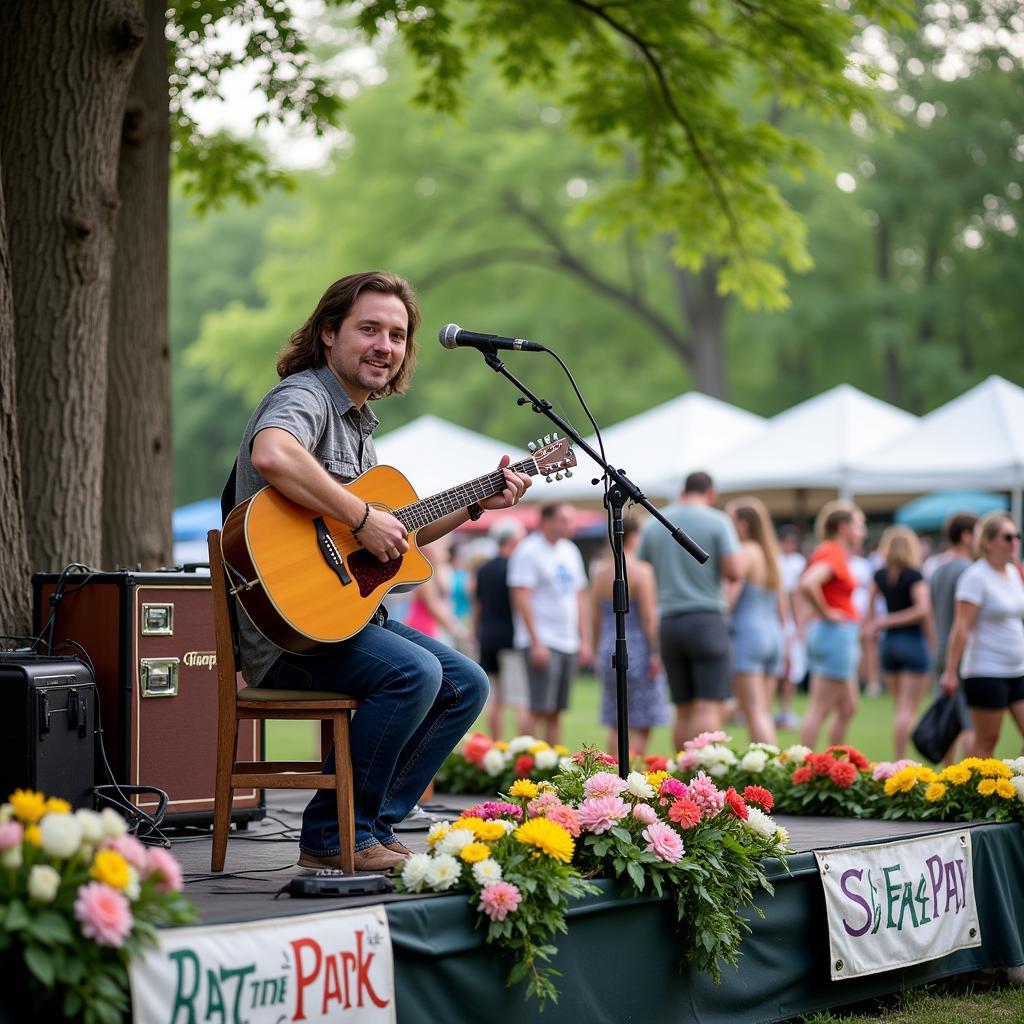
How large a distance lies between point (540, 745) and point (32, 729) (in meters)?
2.87

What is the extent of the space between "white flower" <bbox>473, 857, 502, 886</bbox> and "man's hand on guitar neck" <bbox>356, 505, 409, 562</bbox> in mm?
973

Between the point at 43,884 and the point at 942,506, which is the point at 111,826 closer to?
the point at 43,884

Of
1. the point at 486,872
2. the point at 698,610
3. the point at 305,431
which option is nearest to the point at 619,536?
the point at 305,431

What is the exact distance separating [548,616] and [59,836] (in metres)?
7.22

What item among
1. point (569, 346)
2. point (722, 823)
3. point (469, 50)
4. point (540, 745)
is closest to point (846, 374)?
point (569, 346)

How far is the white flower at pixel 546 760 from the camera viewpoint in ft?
21.1

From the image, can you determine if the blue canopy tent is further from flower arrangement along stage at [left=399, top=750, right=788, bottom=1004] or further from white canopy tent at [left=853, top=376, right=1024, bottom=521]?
flower arrangement along stage at [left=399, top=750, right=788, bottom=1004]

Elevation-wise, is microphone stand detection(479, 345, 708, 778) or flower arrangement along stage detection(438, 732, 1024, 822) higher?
microphone stand detection(479, 345, 708, 778)

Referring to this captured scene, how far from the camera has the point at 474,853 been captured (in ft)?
12.4

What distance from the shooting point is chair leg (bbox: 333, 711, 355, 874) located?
4121mm

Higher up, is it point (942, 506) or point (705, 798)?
point (942, 506)

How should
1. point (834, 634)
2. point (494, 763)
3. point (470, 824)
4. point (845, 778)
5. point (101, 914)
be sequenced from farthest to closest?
1. point (834, 634)
2. point (494, 763)
3. point (845, 778)
4. point (470, 824)
5. point (101, 914)

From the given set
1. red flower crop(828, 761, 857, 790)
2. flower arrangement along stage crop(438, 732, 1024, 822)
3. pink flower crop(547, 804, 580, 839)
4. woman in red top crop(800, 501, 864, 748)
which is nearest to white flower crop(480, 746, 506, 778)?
flower arrangement along stage crop(438, 732, 1024, 822)

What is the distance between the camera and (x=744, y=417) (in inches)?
707
